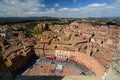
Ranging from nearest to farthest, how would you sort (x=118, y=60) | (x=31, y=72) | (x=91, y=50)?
(x=118, y=60) < (x=31, y=72) < (x=91, y=50)

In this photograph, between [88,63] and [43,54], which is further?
[43,54]

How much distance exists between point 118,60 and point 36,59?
3904 centimetres

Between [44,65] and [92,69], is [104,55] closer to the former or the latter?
[92,69]

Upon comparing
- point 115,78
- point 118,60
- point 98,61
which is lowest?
point 98,61

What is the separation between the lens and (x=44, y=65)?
37031mm

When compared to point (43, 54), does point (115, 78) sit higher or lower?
higher

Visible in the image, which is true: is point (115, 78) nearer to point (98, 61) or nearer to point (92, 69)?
point (98, 61)

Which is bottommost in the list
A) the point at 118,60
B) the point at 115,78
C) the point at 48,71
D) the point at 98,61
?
the point at 48,71

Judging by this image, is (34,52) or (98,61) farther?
(34,52)

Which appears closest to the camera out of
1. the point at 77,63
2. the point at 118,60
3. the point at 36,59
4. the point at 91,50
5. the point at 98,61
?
the point at 118,60

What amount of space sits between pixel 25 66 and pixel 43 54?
8.60 m

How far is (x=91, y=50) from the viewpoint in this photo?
117 ft

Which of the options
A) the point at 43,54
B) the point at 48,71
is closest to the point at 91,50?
the point at 48,71

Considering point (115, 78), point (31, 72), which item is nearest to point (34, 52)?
point (31, 72)
